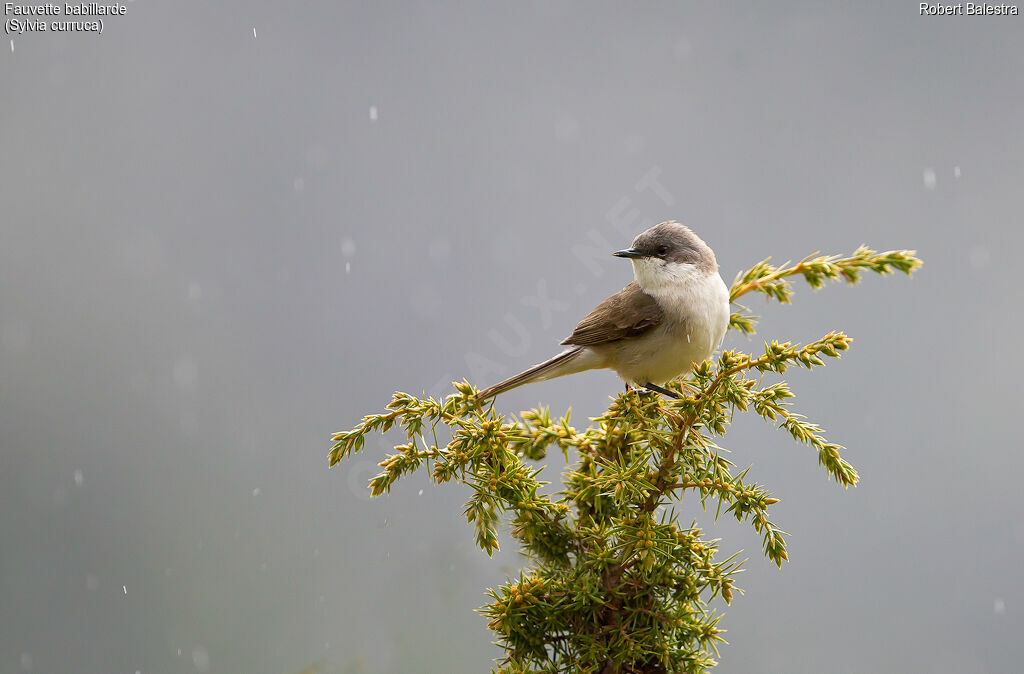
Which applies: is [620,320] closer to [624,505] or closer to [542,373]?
[542,373]

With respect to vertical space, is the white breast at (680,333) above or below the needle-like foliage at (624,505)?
above

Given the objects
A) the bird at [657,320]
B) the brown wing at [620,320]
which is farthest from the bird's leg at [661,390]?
the brown wing at [620,320]

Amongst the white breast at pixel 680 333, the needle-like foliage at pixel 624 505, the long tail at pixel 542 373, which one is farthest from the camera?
the white breast at pixel 680 333

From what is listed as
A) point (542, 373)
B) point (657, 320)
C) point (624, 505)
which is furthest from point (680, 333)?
point (624, 505)

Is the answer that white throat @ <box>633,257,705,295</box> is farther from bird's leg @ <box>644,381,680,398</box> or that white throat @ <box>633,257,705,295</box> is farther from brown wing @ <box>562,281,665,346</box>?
bird's leg @ <box>644,381,680,398</box>

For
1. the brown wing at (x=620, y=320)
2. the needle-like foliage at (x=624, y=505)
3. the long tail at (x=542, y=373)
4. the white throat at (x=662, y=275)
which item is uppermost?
the white throat at (x=662, y=275)

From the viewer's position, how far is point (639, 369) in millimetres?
1296

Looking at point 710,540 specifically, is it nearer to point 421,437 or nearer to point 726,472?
point 726,472

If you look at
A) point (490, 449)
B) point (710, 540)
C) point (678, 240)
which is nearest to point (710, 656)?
point (710, 540)

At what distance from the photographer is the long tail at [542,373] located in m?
1.10

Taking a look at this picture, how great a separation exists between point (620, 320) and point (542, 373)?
17 centimetres

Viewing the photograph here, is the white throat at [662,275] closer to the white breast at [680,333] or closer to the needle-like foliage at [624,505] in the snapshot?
the white breast at [680,333]

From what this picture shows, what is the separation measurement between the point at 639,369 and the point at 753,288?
22cm

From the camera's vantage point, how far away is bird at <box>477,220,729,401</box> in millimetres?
1278
